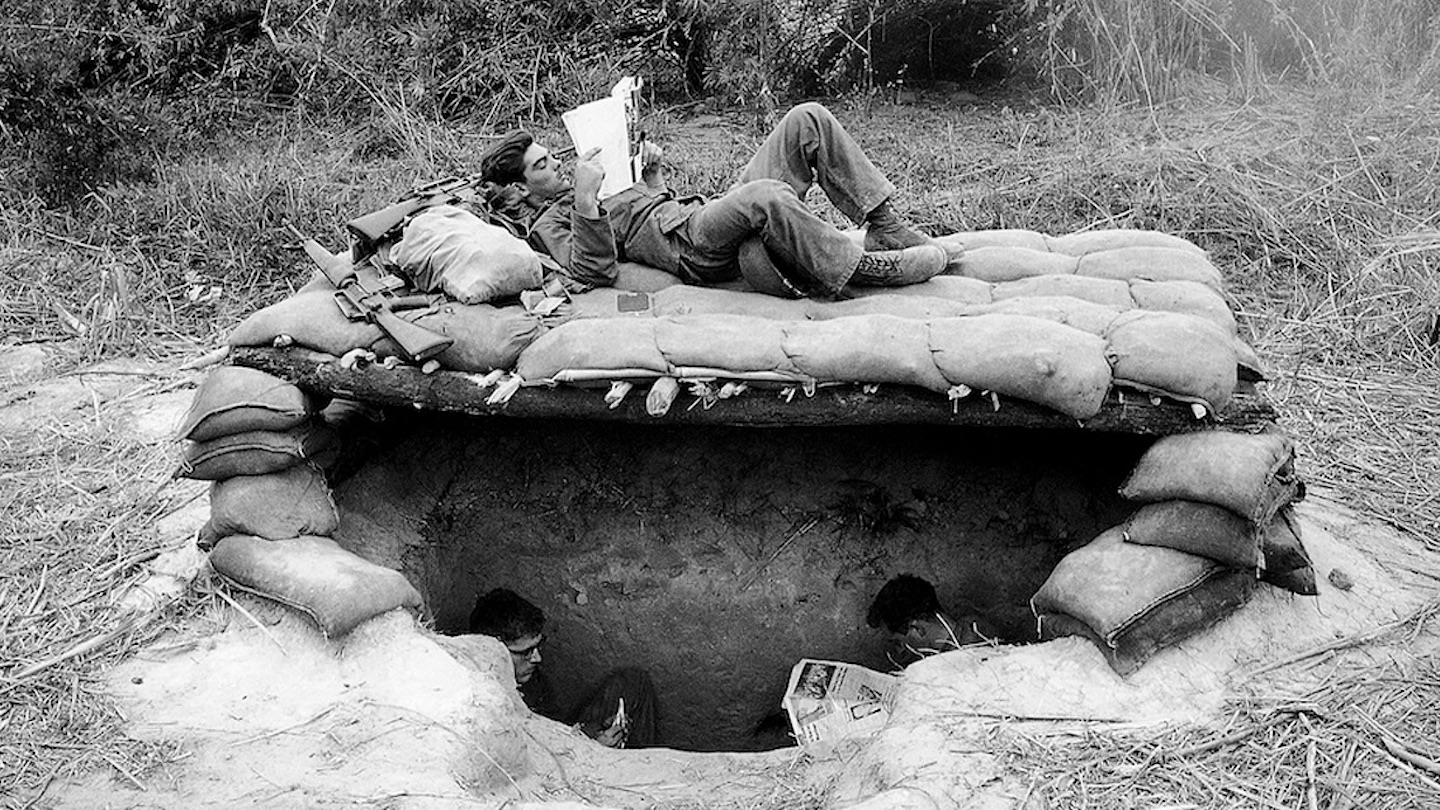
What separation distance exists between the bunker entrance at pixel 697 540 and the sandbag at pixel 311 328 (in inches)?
33.1

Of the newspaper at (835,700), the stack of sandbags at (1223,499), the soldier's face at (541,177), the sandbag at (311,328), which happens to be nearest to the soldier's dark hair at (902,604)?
the newspaper at (835,700)

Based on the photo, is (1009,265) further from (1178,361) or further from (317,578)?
(317,578)

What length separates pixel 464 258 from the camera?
4555 millimetres

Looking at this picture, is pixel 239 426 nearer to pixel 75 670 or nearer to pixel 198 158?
pixel 75 670

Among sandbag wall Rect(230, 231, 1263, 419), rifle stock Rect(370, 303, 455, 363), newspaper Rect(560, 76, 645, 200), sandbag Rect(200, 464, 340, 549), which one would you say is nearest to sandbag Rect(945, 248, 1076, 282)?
sandbag wall Rect(230, 231, 1263, 419)

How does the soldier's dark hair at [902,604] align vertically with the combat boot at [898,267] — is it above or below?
below

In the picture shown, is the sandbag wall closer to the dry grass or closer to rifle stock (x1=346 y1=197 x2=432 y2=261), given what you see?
rifle stock (x1=346 y1=197 x2=432 y2=261)

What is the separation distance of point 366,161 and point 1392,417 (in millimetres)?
6201

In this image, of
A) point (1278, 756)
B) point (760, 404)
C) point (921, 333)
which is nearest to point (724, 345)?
point (760, 404)

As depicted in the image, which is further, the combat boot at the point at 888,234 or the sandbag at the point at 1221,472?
the combat boot at the point at 888,234

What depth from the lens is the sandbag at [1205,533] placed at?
3.92 m

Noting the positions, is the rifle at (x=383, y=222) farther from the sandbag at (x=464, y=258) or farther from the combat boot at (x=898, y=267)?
the combat boot at (x=898, y=267)

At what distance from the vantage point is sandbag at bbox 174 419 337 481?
447 centimetres

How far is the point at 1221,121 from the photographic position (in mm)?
7949
